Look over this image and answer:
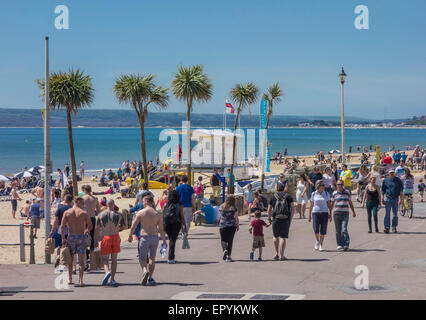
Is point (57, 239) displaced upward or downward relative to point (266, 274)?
upward

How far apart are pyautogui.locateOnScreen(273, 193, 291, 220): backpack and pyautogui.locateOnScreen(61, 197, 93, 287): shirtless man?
3.92 meters

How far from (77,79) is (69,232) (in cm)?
1378

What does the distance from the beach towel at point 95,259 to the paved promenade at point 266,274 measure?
0.19 m

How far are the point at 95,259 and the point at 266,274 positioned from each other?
3.17 metres

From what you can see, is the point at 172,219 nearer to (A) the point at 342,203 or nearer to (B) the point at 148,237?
(B) the point at 148,237

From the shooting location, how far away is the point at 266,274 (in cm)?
1027

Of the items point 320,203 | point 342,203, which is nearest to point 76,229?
point 320,203

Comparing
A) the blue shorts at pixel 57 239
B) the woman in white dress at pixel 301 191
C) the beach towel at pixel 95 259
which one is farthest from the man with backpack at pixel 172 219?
the woman in white dress at pixel 301 191

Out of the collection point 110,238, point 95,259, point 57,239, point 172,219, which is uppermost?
point 172,219

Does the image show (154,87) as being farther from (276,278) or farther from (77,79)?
(276,278)

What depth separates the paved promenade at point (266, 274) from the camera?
884 cm

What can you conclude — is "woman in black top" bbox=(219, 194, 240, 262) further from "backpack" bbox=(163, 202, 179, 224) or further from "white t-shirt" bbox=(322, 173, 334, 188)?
"white t-shirt" bbox=(322, 173, 334, 188)

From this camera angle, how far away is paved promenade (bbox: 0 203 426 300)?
8844 mm
